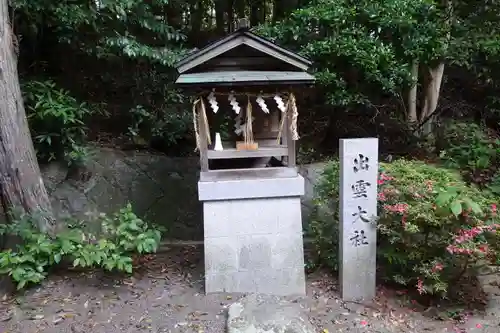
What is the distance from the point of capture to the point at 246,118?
447 cm

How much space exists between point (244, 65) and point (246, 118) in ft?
1.96

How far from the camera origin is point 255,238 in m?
4.50

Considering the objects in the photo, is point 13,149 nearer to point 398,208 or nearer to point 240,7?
point 398,208

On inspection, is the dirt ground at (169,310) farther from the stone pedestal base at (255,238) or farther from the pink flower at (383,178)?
the pink flower at (383,178)

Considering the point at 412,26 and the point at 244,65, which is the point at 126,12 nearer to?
the point at 244,65

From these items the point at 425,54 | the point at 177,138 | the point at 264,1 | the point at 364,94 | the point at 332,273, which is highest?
the point at 264,1

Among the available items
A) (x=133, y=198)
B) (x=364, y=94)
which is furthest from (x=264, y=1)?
(x=133, y=198)

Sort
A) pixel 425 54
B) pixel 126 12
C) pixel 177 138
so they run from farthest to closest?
pixel 177 138 < pixel 425 54 < pixel 126 12

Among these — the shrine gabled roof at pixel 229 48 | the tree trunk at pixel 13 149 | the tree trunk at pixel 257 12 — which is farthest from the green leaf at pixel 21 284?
the tree trunk at pixel 257 12

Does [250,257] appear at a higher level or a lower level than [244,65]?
lower

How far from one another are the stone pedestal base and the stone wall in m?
1.91

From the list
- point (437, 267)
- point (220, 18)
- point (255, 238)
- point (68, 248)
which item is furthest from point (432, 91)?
point (68, 248)

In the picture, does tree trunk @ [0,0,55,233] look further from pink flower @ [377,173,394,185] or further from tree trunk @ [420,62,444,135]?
tree trunk @ [420,62,444,135]

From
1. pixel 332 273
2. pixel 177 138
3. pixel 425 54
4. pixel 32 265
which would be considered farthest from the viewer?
pixel 177 138
